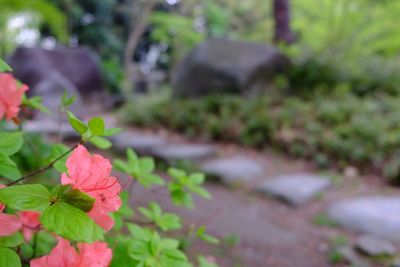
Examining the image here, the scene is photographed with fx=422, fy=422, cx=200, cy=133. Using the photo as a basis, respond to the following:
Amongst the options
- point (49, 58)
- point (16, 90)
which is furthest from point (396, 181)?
point (49, 58)

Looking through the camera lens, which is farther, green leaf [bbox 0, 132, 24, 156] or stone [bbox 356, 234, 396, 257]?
stone [bbox 356, 234, 396, 257]

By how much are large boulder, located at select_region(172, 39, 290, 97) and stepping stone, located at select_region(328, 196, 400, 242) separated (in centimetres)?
306

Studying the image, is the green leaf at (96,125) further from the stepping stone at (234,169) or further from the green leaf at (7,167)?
the stepping stone at (234,169)

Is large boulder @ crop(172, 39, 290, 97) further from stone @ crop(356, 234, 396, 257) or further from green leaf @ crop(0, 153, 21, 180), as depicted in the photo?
green leaf @ crop(0, 153, 21, 180)

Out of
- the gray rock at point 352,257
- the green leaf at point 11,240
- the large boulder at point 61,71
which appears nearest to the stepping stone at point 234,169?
the gray rock at point 352,257

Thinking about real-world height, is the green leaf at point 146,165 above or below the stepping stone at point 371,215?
below

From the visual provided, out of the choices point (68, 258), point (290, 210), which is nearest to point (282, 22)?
point (290, 210)

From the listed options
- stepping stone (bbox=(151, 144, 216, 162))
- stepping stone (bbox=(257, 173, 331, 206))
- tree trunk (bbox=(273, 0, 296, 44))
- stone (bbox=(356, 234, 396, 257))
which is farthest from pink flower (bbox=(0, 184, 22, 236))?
tree trunk (bbox=(273, 0, 296, 44))

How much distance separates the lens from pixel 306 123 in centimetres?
496

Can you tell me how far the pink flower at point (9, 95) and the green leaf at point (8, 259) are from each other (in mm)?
384

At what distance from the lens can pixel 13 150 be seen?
71cm

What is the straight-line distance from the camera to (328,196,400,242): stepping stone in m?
2.89

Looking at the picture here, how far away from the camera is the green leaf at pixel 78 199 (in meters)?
0.53

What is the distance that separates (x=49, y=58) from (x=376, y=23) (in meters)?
7.12
